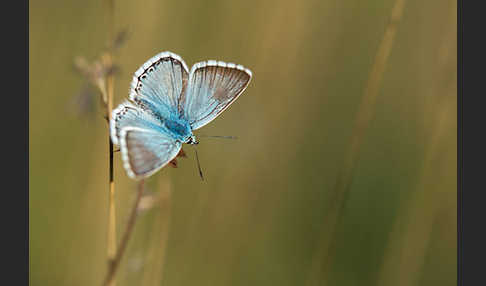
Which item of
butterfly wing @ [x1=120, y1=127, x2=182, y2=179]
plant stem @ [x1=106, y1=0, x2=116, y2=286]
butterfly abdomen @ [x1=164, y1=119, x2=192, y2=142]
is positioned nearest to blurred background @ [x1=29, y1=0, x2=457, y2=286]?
butterfly abdomen @ [x1=164, y1=119, x2=192, y2=142]

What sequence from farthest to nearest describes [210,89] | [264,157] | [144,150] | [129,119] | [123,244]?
[264,157], [210,89], [129,119], [144,150], [123,244]

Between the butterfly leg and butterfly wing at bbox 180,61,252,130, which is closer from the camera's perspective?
the butterfly leg

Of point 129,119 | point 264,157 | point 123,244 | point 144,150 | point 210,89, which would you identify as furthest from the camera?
point 264,157

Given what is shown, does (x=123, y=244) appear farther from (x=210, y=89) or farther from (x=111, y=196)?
(x=210, y=89)

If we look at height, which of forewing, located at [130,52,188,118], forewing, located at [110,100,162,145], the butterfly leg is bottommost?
the butterfly leg

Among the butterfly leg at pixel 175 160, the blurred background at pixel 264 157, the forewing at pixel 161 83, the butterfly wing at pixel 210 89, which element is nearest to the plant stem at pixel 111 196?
the butterfly leg at pixel 175 160

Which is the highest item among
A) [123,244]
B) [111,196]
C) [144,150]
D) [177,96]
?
[177,96]

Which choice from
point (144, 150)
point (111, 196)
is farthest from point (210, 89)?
point (111, 196)

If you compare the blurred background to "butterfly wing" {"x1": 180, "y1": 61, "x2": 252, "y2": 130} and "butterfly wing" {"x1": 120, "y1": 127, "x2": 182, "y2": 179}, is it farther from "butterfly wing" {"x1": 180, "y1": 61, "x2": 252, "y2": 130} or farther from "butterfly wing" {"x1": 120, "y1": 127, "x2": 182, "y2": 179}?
"butterfly wing" {"x1": 120, "y1": 127, "x2": 182, "y2": 179}
